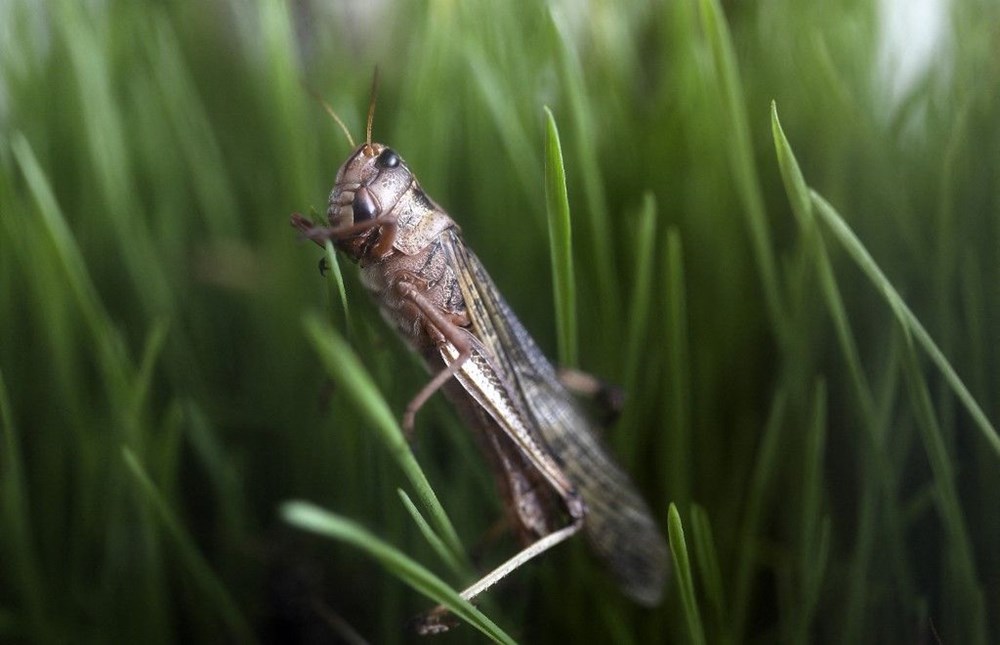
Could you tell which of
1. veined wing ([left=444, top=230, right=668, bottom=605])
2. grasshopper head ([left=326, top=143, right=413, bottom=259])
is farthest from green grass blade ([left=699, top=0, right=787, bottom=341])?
grasshopper head ([left=326, top=143, right=413, bottom=259])

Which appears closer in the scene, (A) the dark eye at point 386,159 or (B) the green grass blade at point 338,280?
(B) the green grass blade at point 338,280

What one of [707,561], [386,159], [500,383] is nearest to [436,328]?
[500,383]

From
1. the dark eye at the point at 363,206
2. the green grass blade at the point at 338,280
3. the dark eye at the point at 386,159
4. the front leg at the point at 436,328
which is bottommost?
the front leg at the point at 436,328

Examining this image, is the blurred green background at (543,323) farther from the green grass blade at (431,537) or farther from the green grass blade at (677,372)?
the green grass blade at (431,537)

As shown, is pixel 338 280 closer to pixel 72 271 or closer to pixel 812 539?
pixel 72 271

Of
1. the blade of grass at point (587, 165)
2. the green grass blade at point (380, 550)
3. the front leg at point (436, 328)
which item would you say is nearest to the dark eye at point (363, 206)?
the front leg at point (436, 328)

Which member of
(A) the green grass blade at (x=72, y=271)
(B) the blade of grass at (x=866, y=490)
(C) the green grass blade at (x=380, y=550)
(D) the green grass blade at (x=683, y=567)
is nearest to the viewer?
(C) the green grass blade at (x=380, y=550)

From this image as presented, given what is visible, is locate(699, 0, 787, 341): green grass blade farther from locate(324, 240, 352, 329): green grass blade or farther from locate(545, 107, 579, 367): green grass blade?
locate(324, 240, 352, 329): green grass blade

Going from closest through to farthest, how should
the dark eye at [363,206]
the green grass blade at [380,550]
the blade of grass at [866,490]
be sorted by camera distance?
the green grass blade at [380,550]
the blade of grass at [866,490]
the dark eye at [363,206]
